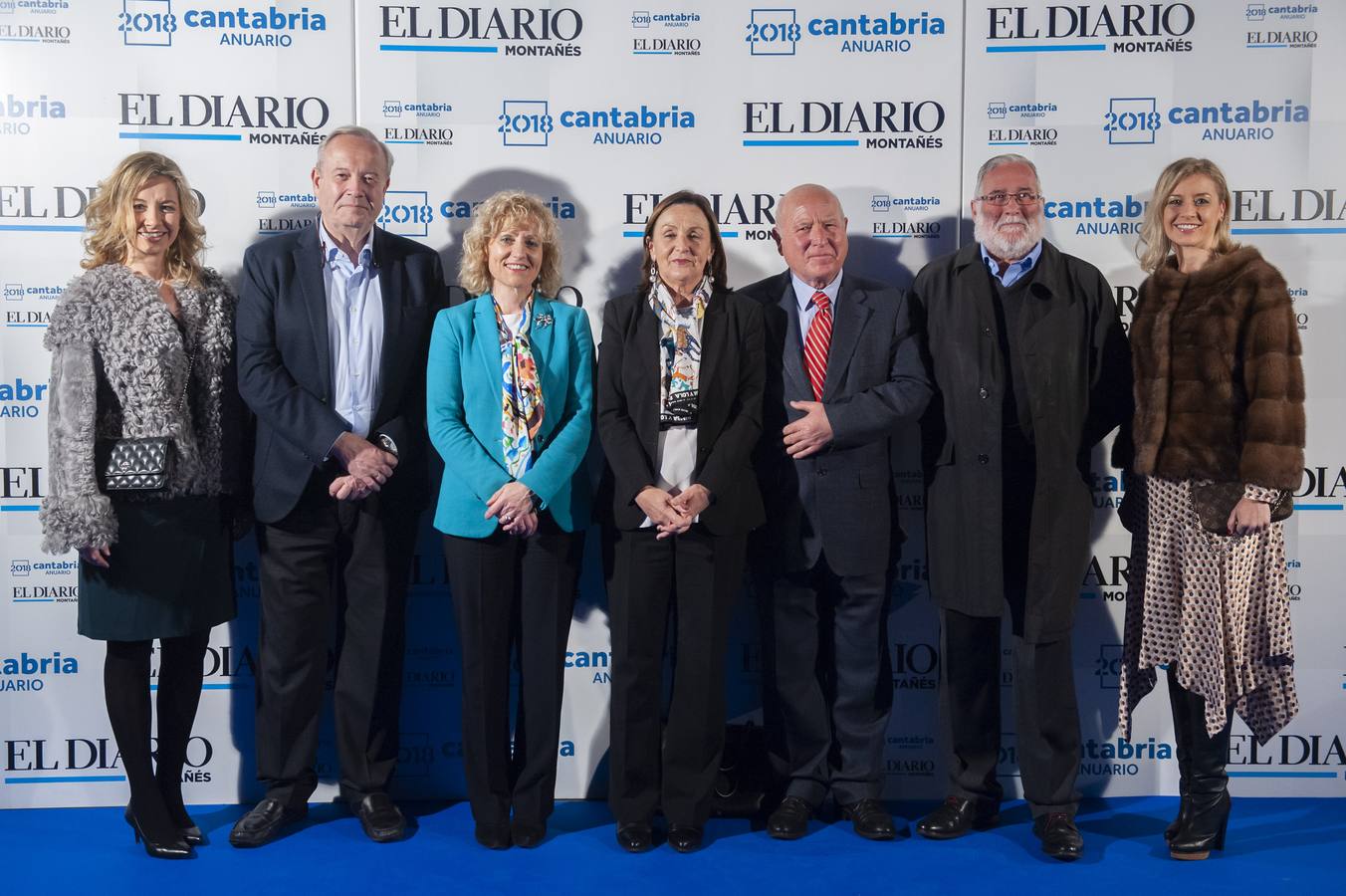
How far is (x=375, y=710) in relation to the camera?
3664 millimetres

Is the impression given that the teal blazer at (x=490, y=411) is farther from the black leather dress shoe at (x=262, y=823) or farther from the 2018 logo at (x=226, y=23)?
the 2018 logo at (x=226, y=23)

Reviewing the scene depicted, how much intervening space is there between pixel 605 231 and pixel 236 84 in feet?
4.79

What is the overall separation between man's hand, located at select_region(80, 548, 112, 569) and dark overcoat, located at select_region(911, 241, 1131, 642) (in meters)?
2.59

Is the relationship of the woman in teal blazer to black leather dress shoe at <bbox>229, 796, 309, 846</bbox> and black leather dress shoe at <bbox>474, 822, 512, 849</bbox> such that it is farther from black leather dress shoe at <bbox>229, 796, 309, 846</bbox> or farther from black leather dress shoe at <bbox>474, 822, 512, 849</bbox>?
black leather dress shoe at <bbox>229, 796, 309, 846</bbox>

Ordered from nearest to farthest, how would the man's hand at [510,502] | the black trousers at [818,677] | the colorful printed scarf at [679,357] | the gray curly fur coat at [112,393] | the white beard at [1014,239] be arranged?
the gray curly fur coat at [112,393], the man's hand at [510,502], the colorful printed scarf at [679,357], the white beard at [1014,239], the black trousers at [818,677]

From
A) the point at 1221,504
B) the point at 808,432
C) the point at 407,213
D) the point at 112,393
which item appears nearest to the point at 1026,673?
the point at 1221,504

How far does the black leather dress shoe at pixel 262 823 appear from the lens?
3574mm

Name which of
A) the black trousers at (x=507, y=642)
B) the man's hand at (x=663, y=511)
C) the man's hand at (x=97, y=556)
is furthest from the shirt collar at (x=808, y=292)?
the man's hand at (x=97, y=556)

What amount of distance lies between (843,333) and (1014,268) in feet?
1.98

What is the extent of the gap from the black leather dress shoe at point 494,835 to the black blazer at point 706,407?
106 cm

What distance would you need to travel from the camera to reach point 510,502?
132 inches

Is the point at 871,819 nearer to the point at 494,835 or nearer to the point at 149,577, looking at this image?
the point at 494,835

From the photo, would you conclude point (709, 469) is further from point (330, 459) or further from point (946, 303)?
point (330, 459)

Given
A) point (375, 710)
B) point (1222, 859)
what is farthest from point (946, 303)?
point (375, 710)
